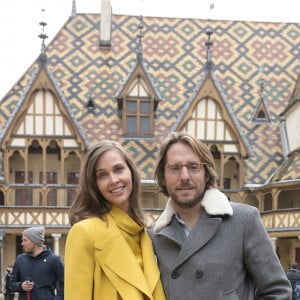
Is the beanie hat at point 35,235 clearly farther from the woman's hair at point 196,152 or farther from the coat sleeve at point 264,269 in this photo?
the coat sleeve at point 264,269

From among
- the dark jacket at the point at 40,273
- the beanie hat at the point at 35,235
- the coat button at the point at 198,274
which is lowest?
the dark jacket at the point at 40,273

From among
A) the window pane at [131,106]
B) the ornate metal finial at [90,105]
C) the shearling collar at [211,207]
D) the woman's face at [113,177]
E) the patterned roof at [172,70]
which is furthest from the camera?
the ornate metal finial at [90,105]

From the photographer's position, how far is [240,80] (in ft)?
74.2

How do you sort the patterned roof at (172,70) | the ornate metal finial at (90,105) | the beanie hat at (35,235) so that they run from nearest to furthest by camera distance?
the beanie hat at (35,235), the patterned roof at (172,70), the ornate metal finial at (90,105)

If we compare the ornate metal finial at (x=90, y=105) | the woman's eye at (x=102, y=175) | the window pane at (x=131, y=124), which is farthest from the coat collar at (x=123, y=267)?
the ornate metal finial at (x=90, y=105)

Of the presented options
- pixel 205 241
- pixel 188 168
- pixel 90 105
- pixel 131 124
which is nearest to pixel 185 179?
pixel 188 168

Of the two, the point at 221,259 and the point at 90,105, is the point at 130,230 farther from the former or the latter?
the point at 90,105

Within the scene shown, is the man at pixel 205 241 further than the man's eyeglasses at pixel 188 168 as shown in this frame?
No

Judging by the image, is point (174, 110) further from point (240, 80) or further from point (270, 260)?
point (270, 260)

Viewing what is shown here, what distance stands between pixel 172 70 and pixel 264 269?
20.0 meters

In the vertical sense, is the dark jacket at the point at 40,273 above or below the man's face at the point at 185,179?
below

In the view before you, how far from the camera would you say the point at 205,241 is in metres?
2.78

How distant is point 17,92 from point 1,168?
9.46 ft

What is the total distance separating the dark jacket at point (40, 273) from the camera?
19.6 ft
